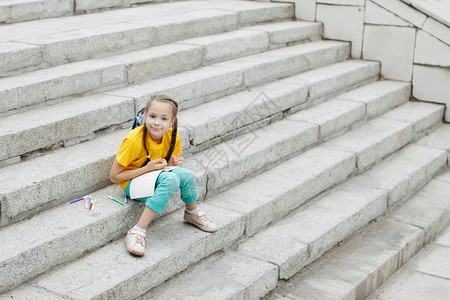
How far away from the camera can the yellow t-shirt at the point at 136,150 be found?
3852 mm

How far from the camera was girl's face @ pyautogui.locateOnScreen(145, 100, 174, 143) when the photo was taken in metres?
3.81

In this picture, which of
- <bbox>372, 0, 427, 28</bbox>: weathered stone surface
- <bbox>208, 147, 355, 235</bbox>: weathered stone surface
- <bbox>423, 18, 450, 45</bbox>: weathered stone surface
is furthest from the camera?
<bbox>372, 0, 427, 28</bbox>: weathered stone surface

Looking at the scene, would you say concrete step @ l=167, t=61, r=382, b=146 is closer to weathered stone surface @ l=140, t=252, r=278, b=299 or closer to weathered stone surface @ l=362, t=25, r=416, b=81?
weathered stone surface @ l=362, t=25, r=416, b=81

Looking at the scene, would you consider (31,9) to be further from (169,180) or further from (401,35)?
(401,35)

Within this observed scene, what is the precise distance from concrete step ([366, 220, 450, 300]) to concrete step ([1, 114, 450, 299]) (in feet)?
1.51

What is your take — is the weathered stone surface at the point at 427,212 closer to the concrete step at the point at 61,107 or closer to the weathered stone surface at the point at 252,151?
the weathered stone surface at the point at 252,151

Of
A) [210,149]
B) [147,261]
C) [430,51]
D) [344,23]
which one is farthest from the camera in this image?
[344,23]

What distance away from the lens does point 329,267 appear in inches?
178

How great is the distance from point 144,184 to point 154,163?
0.14 metres

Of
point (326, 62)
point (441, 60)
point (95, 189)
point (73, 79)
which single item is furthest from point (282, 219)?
point (441, 60)

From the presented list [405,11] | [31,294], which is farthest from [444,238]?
[31,294]

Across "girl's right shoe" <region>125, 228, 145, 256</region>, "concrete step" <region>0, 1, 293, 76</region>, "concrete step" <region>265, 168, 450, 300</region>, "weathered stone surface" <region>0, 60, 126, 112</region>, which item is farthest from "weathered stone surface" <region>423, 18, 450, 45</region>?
"girl's right shoe" <region>125, 228, 145, 256</region>

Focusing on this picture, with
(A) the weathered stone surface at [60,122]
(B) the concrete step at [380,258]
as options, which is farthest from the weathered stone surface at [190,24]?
(B) the concrete step at [380,258]

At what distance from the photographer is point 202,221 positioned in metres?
4.06
